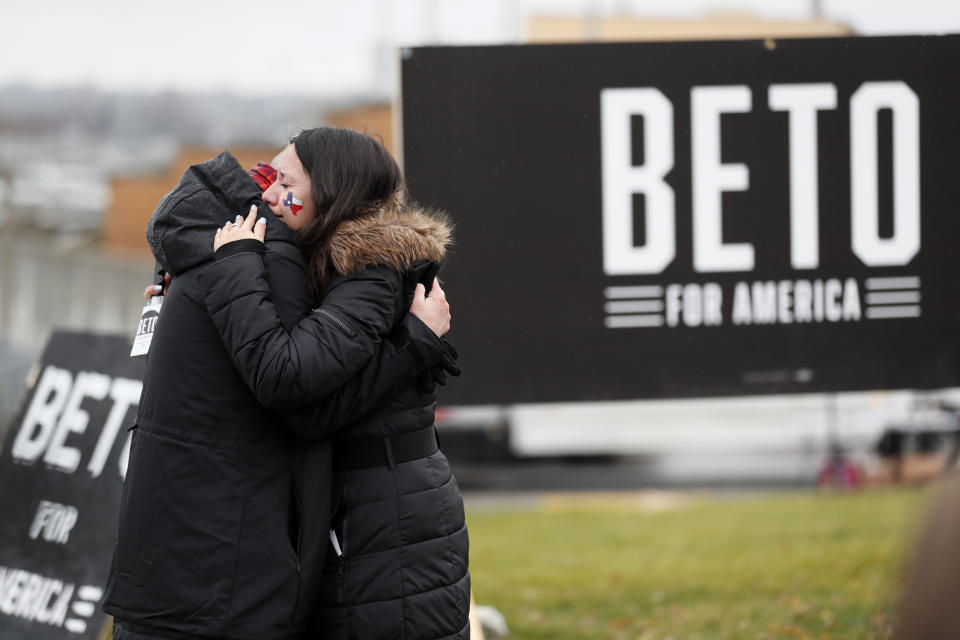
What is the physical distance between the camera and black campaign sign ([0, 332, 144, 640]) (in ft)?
14.0

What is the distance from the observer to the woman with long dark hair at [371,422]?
2797mm

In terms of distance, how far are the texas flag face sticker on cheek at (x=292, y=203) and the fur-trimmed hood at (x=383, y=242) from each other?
0.46 ft

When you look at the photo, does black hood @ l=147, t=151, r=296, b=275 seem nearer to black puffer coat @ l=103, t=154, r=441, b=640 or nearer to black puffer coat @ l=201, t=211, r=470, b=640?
black puffer coat @ l=103, t=154, r=441, b=640

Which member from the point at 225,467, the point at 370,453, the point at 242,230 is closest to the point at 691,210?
the point at 370,453

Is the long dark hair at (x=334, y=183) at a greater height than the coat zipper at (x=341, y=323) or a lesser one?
greater

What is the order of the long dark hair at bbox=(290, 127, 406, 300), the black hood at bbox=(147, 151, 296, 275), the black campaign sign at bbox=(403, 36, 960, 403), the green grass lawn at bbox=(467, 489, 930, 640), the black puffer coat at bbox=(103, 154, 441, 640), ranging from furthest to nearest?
the green grass lawn at bbox=(467, 489, 930, 640), the black campaign sign at bbox=(403, 36, 960, 403), the long dark hair at bbox=(290, 127, 406, 300), the black hood at bbox=(147, 151, 296, 275), the black puffer coat at bbox=(103, 154, 441, 640)

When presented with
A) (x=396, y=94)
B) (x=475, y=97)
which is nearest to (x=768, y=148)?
(x=475, y=97)

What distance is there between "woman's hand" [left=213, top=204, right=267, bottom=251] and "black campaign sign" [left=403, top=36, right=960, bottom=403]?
6.01ft

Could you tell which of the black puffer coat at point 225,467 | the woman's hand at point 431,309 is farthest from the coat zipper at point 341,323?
the woman's hand at point 431,309

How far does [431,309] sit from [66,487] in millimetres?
2186

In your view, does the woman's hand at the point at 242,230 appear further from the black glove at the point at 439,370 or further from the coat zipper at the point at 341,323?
the black glove at the point at 439,370

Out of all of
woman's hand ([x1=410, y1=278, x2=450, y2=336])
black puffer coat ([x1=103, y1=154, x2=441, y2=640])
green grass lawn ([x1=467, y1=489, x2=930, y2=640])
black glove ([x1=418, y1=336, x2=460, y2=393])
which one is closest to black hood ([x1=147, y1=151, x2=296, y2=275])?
black puffer coat ([x1=103, y1=154, x2=441, y2=640])

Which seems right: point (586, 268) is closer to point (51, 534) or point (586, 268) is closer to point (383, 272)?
point (383, 272)

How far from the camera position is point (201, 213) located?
9.33 feet
